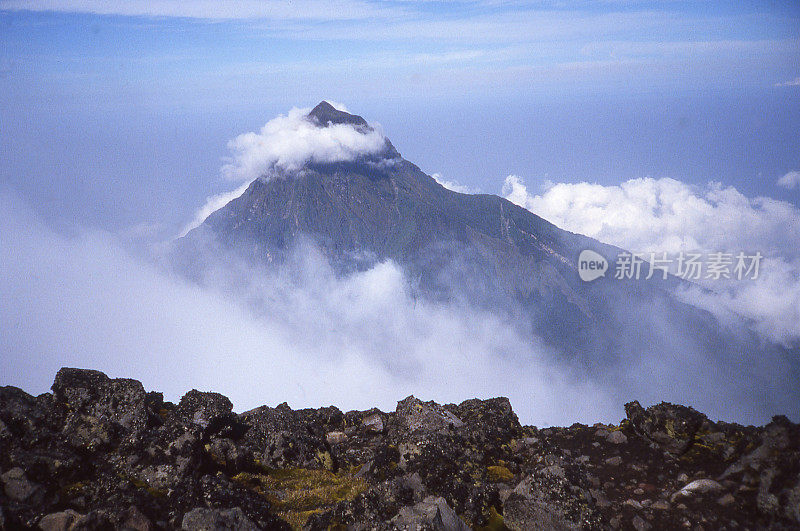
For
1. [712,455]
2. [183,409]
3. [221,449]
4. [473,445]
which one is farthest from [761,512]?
[183,409]

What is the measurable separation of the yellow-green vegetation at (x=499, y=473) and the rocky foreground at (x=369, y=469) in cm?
9

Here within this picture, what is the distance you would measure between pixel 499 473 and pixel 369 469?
168 inches

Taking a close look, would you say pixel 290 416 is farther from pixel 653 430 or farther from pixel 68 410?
pixel 653 430

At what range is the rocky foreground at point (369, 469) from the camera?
11.0m

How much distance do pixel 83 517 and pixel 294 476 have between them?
6.47m

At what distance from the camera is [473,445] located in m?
16.1

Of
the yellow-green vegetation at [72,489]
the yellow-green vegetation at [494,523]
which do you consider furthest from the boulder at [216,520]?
the yellow-green vegetation at [494,523]

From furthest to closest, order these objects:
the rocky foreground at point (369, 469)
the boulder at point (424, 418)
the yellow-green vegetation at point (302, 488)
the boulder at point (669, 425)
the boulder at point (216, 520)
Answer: the boulder at point (424, 418), the boulder at point (669, 425), the yellow-green vegetation at point (302, 488), the rocky foreground at point (369, 469), the boulder at point (216, 520)

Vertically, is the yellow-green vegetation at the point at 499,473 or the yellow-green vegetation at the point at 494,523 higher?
the yellow-green vegetation at the point at 499,473

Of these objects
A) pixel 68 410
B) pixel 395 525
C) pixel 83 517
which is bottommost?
pixel 83 517

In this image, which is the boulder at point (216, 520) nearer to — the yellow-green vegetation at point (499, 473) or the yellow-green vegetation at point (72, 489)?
the yellow-green vegetation at point (72, 489)

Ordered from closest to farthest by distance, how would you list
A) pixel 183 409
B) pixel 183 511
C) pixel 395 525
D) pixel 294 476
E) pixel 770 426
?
pixel 395 525 < pixel 183 511 < pixel 770 426 < pixel 294 476 < pixel 183 409

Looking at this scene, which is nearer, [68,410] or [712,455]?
[712,455]

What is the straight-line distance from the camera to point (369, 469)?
15547 millimetres
